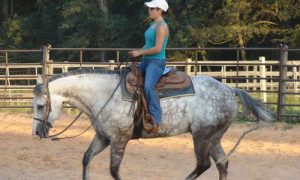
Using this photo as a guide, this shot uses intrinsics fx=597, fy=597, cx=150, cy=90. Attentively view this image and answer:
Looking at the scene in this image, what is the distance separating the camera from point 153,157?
9.02m

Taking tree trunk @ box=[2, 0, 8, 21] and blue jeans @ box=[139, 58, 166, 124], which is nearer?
blue jeans @ box=[139, 58, 166, 124]

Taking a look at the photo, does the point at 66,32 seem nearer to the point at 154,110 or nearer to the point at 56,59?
the point at 56,59

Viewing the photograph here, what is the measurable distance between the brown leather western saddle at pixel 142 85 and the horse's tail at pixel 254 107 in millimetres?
730

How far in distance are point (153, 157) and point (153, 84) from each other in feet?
9.38

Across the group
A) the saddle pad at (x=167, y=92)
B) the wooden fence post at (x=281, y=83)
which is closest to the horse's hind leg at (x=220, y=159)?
the saddle pad at (x=167, y=92)

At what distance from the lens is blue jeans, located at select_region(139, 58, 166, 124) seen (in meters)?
6.32

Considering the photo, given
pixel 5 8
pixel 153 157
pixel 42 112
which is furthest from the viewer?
pixel 5 8

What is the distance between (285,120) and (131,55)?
674 cm

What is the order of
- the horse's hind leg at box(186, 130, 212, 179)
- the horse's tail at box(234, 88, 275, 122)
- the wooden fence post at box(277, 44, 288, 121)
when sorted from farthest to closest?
the wooden fence post at box(277, 44, 288, 121) < the horse's tail at box(234, 88, 275, 122) < the horse's hind leg at box(186, 130, 212, 179)

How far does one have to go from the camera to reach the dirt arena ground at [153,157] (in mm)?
7773

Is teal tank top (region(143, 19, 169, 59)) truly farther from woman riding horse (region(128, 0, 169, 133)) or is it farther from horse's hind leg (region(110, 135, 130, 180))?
horse's hind leg (region(110, 135, 130, 180))

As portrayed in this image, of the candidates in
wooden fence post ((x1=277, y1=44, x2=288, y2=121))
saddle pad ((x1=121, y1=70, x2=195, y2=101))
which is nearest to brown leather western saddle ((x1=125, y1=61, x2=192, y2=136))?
saddle pad ((x1=121, y1=70, x2=195, y2=101))

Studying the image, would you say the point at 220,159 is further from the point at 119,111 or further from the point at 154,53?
the point at 154,53

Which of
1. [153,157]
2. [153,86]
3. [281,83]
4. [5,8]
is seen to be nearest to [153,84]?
[153,86]
